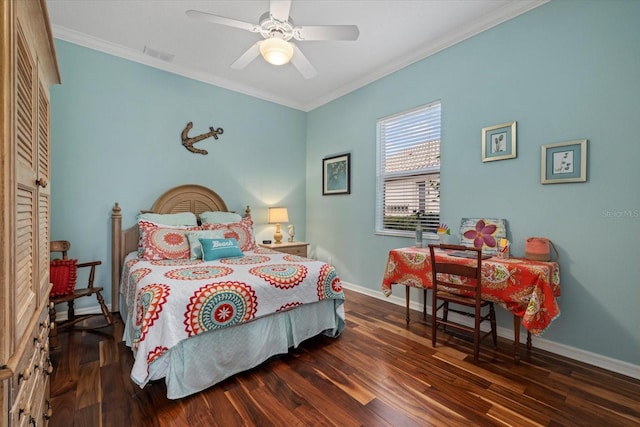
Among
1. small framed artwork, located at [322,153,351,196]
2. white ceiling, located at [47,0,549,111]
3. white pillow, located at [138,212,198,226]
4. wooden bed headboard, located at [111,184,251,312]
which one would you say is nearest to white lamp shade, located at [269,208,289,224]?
wooden bed headboard, located at [111,184,251,312]

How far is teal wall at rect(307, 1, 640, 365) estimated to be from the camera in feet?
6.68

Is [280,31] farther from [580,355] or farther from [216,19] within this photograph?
[580,355]

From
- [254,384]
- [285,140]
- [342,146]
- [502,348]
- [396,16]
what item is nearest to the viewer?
[254,384]

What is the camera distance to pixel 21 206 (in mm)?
960

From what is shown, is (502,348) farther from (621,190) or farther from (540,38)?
(540,38)

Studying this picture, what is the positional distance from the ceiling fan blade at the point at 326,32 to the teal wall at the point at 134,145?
6.80 ft

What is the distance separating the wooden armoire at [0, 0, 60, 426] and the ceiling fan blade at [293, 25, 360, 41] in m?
1.55

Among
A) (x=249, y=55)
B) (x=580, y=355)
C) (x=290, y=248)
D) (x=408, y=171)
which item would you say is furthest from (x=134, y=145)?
(x=580, y=355)

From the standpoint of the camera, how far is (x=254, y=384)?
1.91 metres

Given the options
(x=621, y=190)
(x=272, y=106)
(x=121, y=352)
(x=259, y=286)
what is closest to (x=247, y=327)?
(x=259, y=286)

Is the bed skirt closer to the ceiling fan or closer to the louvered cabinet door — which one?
the louvered cabinet door

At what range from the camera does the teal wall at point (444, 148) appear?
209 cm

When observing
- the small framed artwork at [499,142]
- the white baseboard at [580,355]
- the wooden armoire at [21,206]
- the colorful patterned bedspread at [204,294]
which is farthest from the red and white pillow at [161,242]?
the small framed artwork at [499,142]

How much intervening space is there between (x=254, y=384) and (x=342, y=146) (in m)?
3.20
